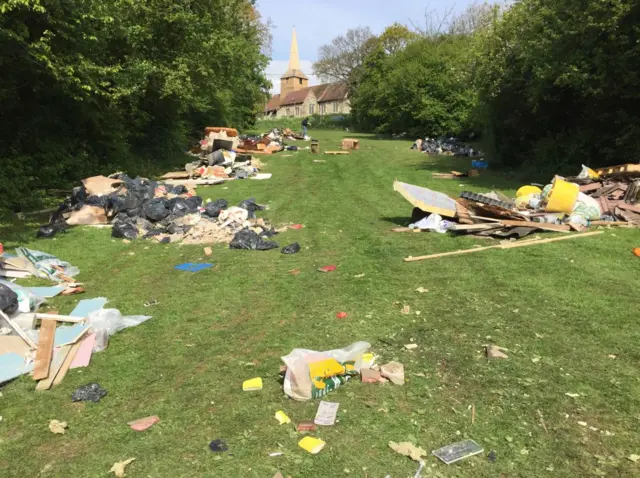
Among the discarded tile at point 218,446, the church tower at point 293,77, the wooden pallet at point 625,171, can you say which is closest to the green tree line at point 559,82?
the wooden pallet at point 625,171

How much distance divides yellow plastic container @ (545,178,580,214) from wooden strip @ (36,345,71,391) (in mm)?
8402

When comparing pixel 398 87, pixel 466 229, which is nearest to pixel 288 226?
pixel 466 229

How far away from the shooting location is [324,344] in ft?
15.6

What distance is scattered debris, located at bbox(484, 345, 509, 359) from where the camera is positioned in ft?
14.3

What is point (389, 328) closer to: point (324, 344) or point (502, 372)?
point (324, 344)

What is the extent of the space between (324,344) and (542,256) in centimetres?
427

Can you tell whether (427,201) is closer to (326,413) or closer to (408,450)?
(326,413)

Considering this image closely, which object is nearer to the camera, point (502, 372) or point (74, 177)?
point (502, 372)

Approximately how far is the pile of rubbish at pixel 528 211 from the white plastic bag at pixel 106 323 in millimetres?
5676

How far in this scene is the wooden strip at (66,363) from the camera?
432 cm

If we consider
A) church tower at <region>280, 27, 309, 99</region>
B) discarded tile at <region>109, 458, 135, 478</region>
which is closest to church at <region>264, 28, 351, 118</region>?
church tower at <region>280, 27, 309, 99</region>

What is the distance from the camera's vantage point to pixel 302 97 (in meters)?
93.0

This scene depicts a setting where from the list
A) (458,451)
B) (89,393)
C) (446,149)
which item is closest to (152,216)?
(89,393)

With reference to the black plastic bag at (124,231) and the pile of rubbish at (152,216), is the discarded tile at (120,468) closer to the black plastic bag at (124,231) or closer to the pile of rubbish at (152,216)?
the pile of rubbish at (152,216)
